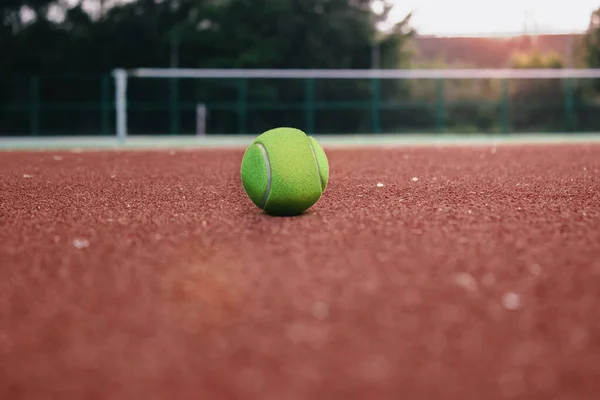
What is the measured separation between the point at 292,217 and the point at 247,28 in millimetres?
25148

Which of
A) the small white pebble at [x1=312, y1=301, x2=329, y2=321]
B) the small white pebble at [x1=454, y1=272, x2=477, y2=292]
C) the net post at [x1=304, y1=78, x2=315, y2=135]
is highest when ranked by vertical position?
the net post at [x1=304, y1=78, x2=315, y2=135]

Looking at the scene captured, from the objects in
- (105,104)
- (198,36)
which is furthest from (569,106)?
(105,104)

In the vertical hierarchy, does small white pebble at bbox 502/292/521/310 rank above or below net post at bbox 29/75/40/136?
below

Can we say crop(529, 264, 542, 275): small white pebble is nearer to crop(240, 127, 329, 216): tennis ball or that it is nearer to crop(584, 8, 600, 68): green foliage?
crop(240, 127, 329, 216): tennis ball

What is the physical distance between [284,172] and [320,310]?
229cm

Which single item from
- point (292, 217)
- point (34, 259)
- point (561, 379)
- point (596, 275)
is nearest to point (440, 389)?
point (561, 379)

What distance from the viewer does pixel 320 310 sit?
9.48 feet

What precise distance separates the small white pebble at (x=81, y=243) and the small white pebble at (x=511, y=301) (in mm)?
2249

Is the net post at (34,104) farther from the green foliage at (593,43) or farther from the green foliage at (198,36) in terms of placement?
the green foliage at (593,43)

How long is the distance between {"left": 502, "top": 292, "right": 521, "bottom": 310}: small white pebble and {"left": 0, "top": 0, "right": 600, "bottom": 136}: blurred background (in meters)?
19.6

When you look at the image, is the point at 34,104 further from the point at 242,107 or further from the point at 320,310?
the point at 320,310

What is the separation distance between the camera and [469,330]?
8.71ft

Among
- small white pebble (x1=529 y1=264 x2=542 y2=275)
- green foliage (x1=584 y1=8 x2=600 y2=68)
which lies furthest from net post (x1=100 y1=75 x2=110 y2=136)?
small white pebble (x1=529 y1=264 x2=542 y2=275)

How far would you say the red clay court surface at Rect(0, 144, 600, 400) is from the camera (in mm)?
2246
